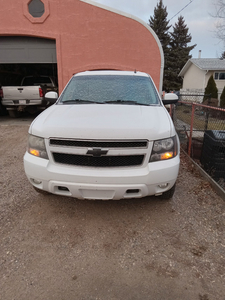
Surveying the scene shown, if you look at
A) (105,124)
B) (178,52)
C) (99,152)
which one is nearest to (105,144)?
(99,152)

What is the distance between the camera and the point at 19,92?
9.64 metres

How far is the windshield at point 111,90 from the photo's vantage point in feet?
11.4

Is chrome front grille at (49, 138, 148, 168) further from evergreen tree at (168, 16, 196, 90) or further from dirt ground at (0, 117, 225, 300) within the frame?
evergreen tree at (168, 16, 196, 90)

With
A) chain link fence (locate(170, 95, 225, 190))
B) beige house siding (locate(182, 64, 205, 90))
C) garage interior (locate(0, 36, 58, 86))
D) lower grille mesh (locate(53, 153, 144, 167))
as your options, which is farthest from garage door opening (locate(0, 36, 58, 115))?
beige house siding (locate(182, 64, 205, 90))

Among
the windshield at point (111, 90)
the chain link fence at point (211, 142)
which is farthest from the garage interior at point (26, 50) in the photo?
the chain link fence at point (211, 142)

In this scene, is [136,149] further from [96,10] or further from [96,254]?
[96,10]

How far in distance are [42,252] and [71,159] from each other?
1.07 m

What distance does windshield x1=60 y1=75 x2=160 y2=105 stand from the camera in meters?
3.47

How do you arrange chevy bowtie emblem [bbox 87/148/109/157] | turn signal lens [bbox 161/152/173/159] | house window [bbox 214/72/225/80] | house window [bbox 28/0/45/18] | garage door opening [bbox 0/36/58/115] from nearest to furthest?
chevy bowtie emblem [bbox 87/148/109/157], turn signal lens [bbox 161/152/173/159], house window [bbox 28/0/45/18], garage door opening [bbox 0/36/58/115], house window [bbox 214/72/225/80]

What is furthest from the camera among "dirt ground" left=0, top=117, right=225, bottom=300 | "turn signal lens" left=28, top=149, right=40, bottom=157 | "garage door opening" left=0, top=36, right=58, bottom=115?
"garage door opening" left=0, top=36, right=58, bottom=115

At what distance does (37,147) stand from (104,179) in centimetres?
95

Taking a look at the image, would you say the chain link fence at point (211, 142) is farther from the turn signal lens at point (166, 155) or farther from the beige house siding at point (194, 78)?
the beige house siding at point (194, 78)

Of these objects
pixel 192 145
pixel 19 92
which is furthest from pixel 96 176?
pixel 19 92

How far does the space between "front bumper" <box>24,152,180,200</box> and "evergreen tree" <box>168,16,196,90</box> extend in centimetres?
4080
